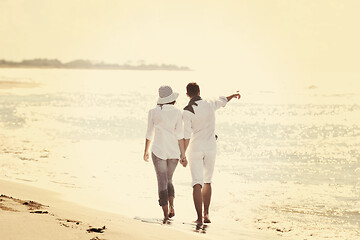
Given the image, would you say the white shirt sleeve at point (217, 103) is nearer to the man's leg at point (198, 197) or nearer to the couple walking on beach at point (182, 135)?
the couple walking on beach at point (182, 135)

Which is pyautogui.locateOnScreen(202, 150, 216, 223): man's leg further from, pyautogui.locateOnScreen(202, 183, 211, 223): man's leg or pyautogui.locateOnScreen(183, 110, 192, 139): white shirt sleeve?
pyautogui.locateOnScreen(183, 110, 192, 139): white shirt sleeve

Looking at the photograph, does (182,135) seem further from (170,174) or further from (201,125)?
(170,174)

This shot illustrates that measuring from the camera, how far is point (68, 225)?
6.57m

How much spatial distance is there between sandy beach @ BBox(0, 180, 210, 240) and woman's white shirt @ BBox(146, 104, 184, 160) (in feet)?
3.41

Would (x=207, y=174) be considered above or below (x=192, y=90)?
below

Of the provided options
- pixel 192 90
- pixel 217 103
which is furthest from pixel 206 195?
pixel 192 90

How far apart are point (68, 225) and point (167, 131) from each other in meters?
2.35

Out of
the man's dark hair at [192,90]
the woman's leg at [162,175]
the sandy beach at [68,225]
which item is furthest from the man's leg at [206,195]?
the man's dark hair at [192,90]

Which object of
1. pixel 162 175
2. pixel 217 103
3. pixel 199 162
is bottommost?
pixel 162 175

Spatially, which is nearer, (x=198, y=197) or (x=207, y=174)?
(x=198, y=197)

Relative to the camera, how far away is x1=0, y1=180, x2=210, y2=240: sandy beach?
19.6 feet

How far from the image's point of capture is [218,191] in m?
12.0

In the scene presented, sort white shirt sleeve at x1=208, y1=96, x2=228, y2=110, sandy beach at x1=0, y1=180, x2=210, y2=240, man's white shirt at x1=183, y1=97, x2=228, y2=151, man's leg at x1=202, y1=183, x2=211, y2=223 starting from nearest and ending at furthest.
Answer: sandy beach at x1=0, y1=180, x2=210, y2=240 < man's white shirt at x1=183, y1=97, x2=228, y2=151 < white shirt sleeve at x1=208, y1=96, x2=228, y2=110 < man's leg at x1=202, y1=183, x2=211, y2=223

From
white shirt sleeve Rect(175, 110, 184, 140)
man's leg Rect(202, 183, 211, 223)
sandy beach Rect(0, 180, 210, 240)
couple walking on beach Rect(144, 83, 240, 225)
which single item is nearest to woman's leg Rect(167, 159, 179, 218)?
couple walking on beach Rect(144, 83, 240, 225)
